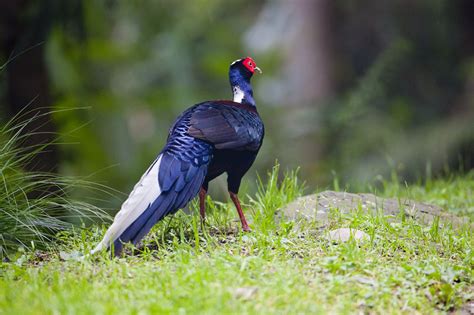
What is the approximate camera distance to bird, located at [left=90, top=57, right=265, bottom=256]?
14.8 feet

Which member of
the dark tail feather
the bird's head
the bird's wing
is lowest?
the dark tail feather

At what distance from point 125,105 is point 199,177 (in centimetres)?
593

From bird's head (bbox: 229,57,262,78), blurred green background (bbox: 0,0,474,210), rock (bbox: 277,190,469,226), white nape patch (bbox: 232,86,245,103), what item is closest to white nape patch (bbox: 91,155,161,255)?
rock (bbox: 277,190,469,226)

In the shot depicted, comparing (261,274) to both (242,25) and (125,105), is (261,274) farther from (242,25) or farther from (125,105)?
(242,25)

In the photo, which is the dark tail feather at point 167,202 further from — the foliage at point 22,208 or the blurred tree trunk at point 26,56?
the blurred tree trunk at point 26,56

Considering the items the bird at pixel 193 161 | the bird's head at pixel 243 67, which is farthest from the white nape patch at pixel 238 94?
the bird's head at pixel 243 67

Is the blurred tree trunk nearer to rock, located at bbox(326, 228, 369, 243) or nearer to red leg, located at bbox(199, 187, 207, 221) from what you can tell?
red leg, located at bbox(199, 187, 207, 221)

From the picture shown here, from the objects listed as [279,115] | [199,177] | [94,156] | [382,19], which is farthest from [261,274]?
[382,19]

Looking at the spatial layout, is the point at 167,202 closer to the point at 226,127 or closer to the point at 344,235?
the point at 226,127

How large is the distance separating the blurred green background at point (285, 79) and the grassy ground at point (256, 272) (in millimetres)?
2712

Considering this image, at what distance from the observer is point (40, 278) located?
166 inches

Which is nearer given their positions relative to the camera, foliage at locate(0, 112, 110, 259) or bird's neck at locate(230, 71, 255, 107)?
foliage at locate(0, 112, 110, 259)

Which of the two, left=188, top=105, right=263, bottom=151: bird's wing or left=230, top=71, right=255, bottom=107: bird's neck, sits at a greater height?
left=230, top=71, right=255, bottom=107: bird's neck

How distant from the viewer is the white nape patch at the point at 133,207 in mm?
4500
